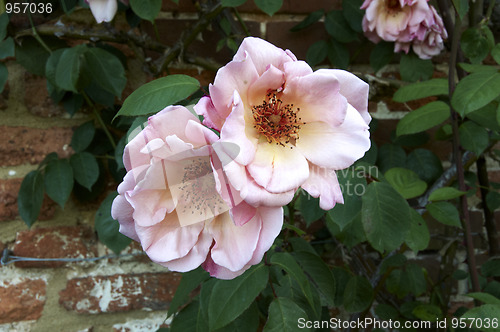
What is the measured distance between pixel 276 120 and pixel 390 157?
0.60m

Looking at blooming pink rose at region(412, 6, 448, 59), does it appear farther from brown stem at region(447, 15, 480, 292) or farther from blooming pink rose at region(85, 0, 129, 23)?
blooming pink rose at region(85, 0, 129, 23)

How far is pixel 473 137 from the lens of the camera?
2.42 ft

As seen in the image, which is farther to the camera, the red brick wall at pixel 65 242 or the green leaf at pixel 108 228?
the red brick wall at pixel 65 242

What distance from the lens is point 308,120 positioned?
15.9 inches

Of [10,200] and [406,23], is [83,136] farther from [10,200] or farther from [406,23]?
[406,23]

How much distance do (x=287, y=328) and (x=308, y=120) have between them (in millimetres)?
252

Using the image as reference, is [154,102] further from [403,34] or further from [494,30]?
[494,30]

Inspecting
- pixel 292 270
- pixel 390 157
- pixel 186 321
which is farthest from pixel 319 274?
pixel 390 157

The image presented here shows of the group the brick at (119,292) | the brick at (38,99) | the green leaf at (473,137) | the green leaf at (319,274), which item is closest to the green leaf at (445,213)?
the green leaf at (473,137)

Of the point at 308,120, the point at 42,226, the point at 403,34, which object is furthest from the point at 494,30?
the point at 42,226

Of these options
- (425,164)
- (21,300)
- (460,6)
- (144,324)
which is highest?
(460,6)

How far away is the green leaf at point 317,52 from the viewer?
93cm

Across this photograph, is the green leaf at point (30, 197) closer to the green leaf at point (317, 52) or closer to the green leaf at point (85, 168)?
the green leaf at point (85, 168)

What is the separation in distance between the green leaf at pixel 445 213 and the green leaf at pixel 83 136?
653mm
